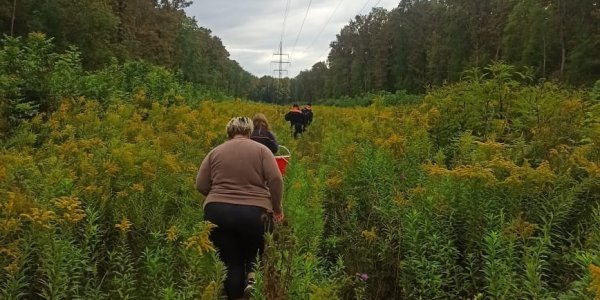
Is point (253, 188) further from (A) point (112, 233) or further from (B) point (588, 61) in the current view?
(B) point (588, 61)

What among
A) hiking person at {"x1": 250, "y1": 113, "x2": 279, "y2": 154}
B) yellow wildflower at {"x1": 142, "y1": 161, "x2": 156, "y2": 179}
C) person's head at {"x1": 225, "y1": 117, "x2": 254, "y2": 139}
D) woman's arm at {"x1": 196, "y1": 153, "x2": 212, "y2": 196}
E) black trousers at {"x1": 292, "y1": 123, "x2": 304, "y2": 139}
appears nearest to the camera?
woman's arm at {"x1": 196, "y1": 153, "x2": 212, "y2": 196}

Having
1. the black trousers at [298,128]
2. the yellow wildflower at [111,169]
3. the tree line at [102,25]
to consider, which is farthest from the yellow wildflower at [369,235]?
the tree line at [102,25]

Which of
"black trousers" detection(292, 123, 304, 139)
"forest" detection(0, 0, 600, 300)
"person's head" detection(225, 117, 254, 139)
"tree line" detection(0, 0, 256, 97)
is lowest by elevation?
"black trousers" detection(292, 123, 304, 139)

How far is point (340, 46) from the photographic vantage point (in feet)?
344

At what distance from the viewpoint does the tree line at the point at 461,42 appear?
1551 inches

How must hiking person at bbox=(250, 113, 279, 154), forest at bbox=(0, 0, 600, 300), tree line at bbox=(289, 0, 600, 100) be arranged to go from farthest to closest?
tree line at bbox=(289, 0, 600, 100)
hiking person at bbox=(250, 113, 279, 154)
forest at bbox=(0, 0, 600, 300)

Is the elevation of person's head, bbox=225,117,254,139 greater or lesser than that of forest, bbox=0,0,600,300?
greater

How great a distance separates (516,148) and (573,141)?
64 centimetres

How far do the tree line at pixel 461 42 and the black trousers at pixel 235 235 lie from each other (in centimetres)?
640

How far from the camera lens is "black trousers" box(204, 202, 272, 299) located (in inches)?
189

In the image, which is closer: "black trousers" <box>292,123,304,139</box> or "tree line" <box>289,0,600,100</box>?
"black trousers" <box>292,123,304,139</box>

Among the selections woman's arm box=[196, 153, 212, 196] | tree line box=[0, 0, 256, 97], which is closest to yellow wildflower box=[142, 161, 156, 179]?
woman's arm box=[196, 153, 212, 196]

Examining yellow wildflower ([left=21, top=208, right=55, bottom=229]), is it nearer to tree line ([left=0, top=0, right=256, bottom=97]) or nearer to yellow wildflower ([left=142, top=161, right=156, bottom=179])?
yellow wildflower ([left=142, top=161, right=156, bottom=179])

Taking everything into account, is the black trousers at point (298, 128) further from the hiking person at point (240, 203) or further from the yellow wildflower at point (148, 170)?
the hiking person at point (240, 203)
